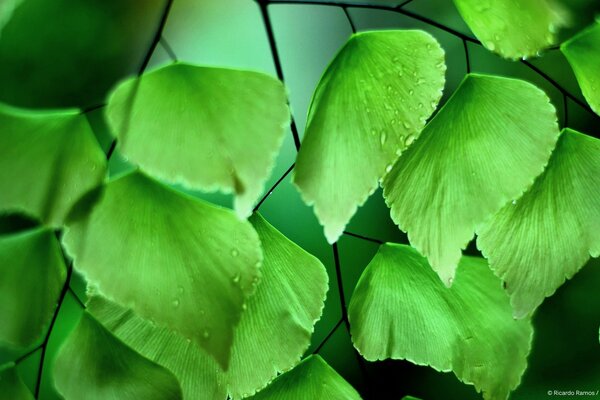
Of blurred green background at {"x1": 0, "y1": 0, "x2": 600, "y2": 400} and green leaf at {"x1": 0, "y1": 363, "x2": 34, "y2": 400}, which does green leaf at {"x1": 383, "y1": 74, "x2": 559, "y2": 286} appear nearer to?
blurred green background at {"x1": 0, "y1": 0, "x2": 600, "y2": 400}

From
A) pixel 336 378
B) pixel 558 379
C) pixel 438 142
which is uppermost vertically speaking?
pixel 438 142

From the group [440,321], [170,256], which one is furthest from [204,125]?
[440,321]

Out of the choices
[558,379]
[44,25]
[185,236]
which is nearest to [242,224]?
[185,236]

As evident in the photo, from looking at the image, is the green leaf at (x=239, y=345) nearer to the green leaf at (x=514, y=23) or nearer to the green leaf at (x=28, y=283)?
the green leaf at (x=28, y=283)

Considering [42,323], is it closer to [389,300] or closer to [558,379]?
[389,300]

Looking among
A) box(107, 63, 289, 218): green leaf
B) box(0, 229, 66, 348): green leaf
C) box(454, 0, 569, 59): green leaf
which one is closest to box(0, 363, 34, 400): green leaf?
box(0, 229, 66, 348): green leaf

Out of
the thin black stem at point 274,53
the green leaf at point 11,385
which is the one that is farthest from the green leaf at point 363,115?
the green leaf at point 11,385

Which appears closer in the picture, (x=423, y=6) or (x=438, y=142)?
(x=438, y=142)
